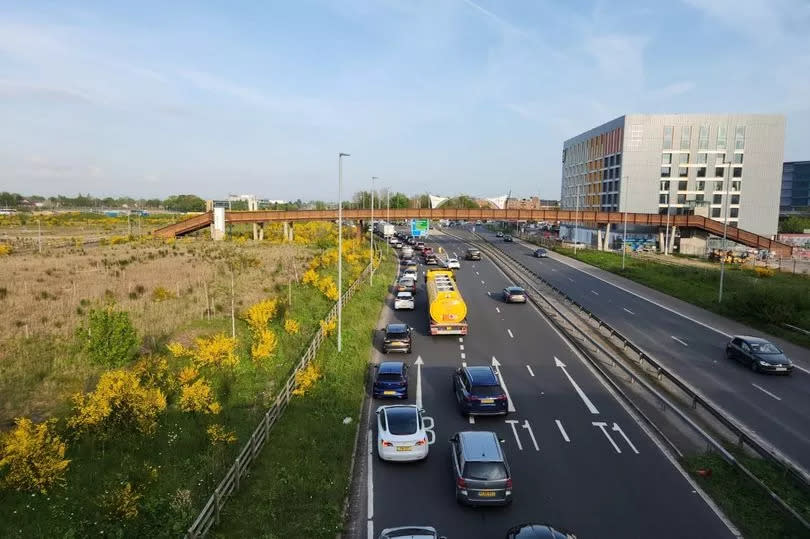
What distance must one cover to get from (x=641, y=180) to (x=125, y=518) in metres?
99.0

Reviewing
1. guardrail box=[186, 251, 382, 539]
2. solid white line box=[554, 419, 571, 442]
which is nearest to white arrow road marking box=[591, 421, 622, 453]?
solid white line box=[554, 419, 571, 442]

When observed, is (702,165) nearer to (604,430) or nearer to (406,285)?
(406,285)

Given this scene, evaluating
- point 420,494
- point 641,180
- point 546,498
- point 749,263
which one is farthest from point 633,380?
point 641,180

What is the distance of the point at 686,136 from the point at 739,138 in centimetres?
828

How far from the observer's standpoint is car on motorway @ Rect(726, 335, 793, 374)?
23.8 m

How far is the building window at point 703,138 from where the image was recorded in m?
93.9

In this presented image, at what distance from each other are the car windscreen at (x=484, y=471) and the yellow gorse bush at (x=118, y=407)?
373 inches

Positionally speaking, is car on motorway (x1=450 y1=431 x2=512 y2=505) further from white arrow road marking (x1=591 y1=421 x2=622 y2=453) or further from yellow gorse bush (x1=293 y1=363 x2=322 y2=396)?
yellow gorse bush (x1=293 y1=363 x2=322 y2=396)

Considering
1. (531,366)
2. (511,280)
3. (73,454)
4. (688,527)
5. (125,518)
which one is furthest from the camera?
(511,280)

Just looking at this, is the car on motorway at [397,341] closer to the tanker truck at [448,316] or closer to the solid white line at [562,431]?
the tanker truck at [448,316]

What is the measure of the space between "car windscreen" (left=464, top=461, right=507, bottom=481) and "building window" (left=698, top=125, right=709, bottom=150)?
3861 inches

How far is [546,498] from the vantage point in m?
13.6

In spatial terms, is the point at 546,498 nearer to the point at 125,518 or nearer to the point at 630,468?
the point at 630,468

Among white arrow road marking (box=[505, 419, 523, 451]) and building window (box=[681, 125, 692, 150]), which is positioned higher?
building window (box=[681, 125, 692, 150])
